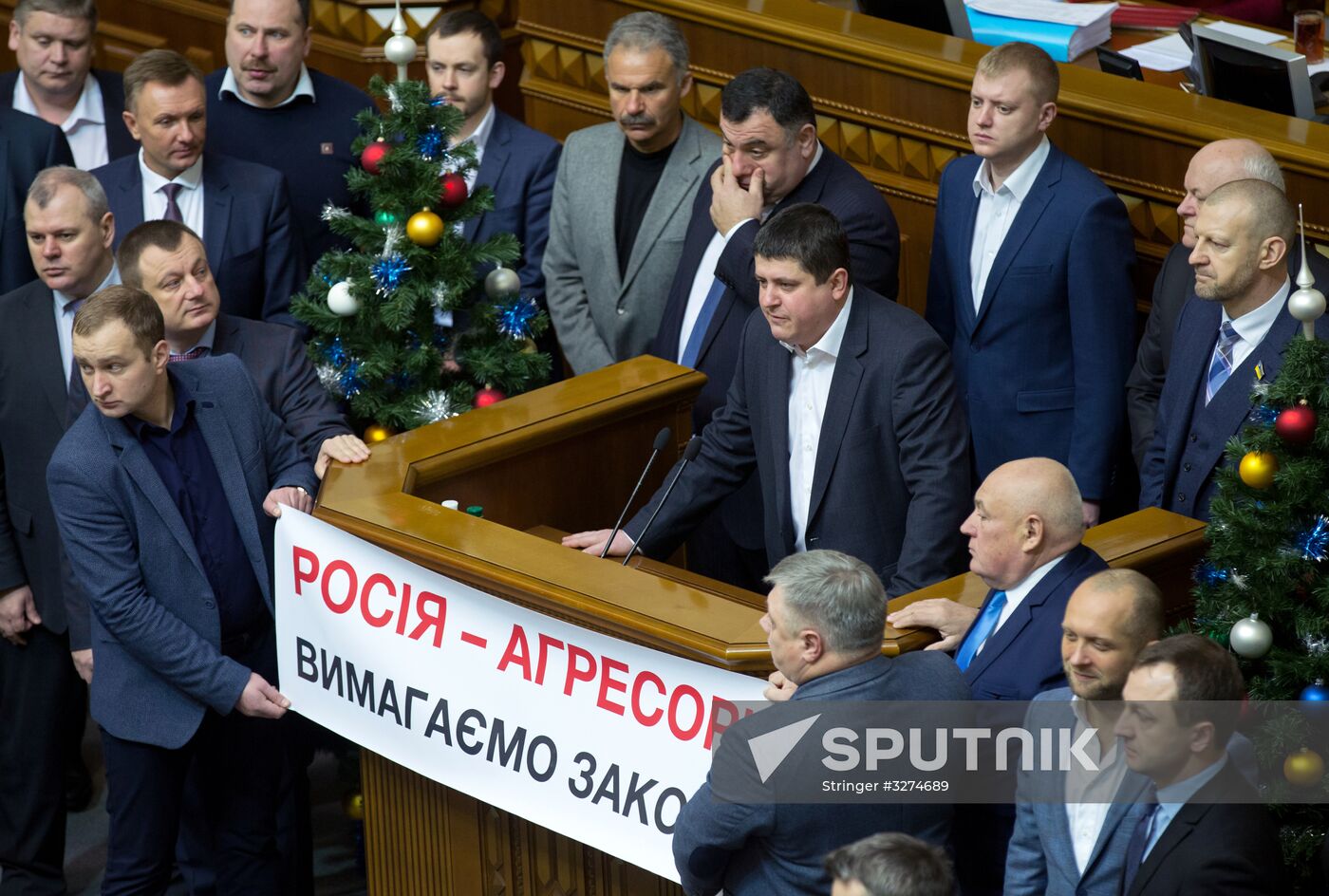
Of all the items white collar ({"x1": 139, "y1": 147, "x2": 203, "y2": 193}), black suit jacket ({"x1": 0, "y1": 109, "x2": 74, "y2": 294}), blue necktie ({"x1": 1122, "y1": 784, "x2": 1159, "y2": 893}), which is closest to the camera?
blue necktie ({"x1": 1122, "y1": 784, "x2": 1159, "y2": 893})

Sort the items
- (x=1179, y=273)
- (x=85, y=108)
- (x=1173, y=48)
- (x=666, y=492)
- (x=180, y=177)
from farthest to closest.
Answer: (x=1173, y=48) < (x=85, y=108) < (x=180, y=177) < (x=1179, y=273) < (x=666, y=492)

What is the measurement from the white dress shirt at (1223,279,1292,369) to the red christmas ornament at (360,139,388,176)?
2.15 meters

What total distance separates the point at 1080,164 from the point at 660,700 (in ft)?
6.23

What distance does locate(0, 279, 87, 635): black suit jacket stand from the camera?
14.7ft

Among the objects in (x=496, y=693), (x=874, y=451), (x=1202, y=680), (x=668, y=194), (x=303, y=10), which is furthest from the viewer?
(x=303, y=10)

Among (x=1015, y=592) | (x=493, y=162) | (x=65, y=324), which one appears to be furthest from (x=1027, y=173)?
(x=65, y=324)

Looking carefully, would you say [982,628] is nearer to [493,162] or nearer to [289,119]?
[493,162]

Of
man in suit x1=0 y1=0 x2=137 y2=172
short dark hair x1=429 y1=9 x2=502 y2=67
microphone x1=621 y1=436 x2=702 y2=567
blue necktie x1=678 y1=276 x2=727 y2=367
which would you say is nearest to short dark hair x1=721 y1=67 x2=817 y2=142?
blue necktie x1=678 y1=276 x2=727 y2=367

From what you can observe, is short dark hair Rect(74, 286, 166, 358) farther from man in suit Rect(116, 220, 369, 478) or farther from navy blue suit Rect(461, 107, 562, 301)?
navy blue suit Rect(461, 107, 562, 301)

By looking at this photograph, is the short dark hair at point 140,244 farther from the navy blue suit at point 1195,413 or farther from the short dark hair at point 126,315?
the navy blue suit at point 1195,413

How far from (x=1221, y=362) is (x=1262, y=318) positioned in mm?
137

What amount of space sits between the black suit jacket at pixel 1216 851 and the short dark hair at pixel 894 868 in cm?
51

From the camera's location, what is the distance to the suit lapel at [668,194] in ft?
16.7

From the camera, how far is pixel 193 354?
437 centimetres
